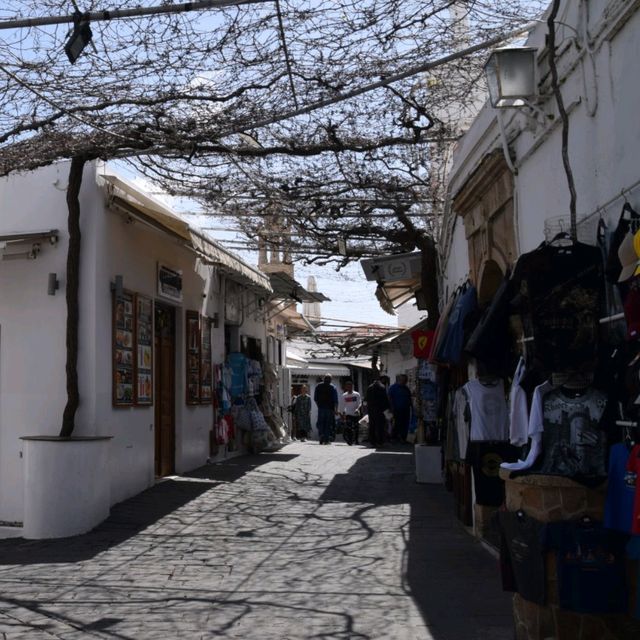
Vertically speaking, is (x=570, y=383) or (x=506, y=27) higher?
(x=506, y=27)

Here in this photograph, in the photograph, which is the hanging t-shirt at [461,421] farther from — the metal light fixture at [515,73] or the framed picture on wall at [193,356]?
the framed picture on wall at [193,356]

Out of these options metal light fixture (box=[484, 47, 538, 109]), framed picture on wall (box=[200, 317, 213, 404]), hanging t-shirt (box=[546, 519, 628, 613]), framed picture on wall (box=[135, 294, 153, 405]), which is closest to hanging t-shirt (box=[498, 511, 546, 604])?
hanging t-shirt (box=[546, 519, 628, 613])

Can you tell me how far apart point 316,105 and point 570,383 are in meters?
4.38

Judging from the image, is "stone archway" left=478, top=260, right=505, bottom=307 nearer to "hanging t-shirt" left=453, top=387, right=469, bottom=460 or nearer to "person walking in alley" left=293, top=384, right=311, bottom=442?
"hanging t-shirt" left=453, top=387, right=469, bottom=460

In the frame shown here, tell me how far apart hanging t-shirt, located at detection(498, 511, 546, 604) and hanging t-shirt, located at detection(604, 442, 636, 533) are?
1.26ft

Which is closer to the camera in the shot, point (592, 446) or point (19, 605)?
point (592, 446)

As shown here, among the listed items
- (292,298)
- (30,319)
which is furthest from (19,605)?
(292,298)

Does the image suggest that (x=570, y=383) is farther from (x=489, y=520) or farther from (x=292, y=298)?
(x=292, y=298)

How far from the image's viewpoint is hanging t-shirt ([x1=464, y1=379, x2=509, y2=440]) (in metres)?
7.85

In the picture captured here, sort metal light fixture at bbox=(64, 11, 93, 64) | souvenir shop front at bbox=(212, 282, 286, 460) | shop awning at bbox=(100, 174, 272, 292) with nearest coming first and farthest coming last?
metal light fixture at bbox=(64, 11, 93, 64)
shop awning at bbox=(100, 174, 272, 292)
souvenir shop front at bbox=(212, 282, 286, 460)

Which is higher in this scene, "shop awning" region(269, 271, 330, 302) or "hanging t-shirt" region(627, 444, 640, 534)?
"shop awning" region(269, 271, 330, 302)

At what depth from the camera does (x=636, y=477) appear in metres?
4.02

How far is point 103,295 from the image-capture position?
9.99m

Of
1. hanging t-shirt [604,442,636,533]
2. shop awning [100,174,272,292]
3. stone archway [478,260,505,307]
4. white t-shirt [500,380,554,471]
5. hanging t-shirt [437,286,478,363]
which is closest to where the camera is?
hanging t-shirt [604,442,636,533]
